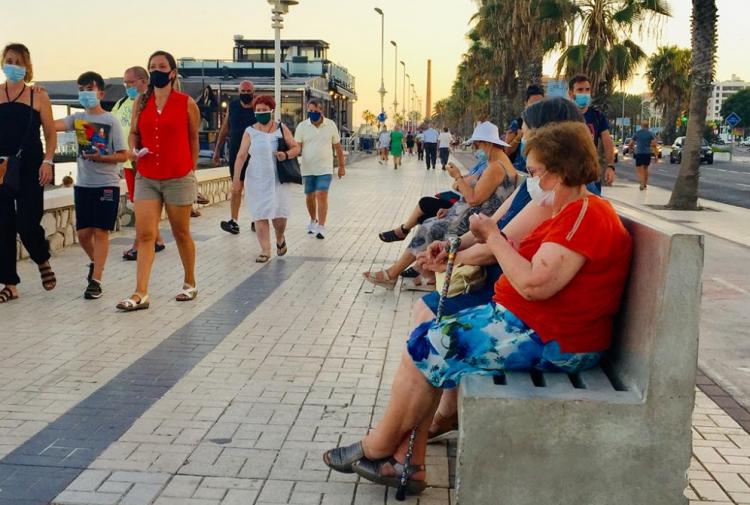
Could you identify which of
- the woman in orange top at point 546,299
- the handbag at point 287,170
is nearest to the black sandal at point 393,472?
the woman in orange top at point 546,299

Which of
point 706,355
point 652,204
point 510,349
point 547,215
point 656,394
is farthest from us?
point 652,204

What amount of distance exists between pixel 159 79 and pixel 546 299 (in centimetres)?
464

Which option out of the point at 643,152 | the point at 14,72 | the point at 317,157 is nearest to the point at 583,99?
the point at 317,157

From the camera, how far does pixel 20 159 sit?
6.89m

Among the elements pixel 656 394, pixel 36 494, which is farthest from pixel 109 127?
pixel 656 394

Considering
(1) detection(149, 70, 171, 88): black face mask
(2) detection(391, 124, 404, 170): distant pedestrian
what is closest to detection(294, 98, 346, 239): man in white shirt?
(1) detection(149, 70, 171, 88): black face mask

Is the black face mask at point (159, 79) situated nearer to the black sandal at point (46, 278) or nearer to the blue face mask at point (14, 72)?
the blue face mask at point (14, 72)

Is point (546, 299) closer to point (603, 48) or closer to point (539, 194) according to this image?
point (539, 194)

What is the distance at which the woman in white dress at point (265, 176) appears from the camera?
9.41 m

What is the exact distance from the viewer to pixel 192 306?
275 inches

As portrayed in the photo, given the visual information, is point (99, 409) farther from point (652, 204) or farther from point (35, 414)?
point (652, 204)

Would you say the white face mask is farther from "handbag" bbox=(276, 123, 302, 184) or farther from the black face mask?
"handbag" bbox=(276, 123, 302, 184)

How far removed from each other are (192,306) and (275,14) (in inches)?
507

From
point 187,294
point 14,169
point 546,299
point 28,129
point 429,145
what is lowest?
point 429,145
